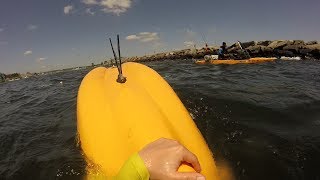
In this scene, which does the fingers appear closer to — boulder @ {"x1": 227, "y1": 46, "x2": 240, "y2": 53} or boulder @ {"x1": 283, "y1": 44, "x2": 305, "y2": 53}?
boulder @ {"x1": 283, "y1": 44, "x2": 305, "y2": 53}

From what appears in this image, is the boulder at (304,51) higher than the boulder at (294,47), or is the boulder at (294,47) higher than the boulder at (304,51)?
the boulder at (294,47)

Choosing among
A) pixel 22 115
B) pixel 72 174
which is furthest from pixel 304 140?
pixel 22 115

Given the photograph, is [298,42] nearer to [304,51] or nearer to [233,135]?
[304,51]

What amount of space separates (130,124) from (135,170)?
3.28ft

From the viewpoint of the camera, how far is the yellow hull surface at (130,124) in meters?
2.86

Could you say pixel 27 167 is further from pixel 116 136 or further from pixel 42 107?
pixel 42 107

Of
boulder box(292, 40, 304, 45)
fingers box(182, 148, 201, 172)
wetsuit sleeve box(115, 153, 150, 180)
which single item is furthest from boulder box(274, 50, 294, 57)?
wetsuit sleeve box(115, 153, 150, 180)

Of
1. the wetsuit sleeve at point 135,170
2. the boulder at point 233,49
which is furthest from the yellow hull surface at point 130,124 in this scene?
the boulder at point 233,49

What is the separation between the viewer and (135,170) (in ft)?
6.99

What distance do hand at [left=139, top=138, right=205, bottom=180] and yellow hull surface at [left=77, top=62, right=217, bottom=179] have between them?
106mm

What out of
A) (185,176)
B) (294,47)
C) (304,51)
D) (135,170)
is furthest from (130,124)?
(294,47)

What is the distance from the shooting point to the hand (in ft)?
6.78

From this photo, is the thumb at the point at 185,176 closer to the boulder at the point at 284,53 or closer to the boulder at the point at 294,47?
the boulder at the point at 284,53

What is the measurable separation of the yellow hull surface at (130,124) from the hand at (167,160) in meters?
0.11
